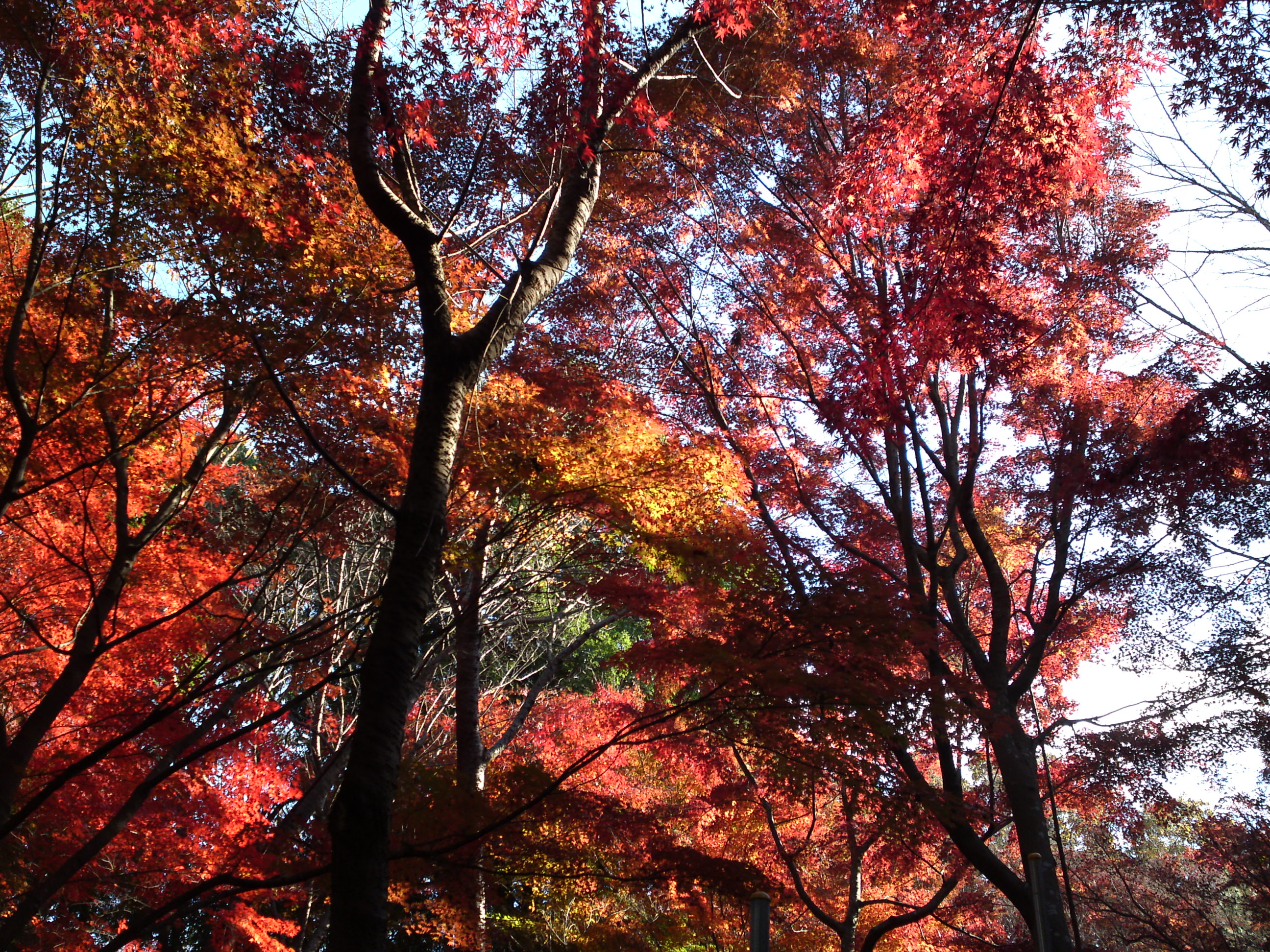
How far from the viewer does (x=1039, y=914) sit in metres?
4.22

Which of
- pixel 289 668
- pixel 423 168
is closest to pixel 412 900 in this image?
pixel 289 668

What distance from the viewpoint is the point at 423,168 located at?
7250 mm

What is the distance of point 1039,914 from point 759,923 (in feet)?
5.75

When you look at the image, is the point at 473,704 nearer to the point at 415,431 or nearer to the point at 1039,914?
the point at 415,431

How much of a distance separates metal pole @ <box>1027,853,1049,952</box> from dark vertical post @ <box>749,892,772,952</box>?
5.37 feet

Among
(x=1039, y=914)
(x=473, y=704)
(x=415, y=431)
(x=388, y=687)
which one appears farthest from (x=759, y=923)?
(x=473, y=704)

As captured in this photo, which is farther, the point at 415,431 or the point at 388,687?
the point at 415,431

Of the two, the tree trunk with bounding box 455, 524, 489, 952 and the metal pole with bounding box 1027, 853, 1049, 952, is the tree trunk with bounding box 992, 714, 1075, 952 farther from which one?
the tree trunk with bounding box 455, 524, 489, 952

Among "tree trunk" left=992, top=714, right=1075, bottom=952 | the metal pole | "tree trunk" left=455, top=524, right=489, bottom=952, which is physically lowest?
the metal pole

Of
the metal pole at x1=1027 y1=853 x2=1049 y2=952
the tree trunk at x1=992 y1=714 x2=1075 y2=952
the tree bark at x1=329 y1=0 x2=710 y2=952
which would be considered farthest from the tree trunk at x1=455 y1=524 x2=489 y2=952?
the metal pole at x1=1027 y1=853 x2=1049 y2=952

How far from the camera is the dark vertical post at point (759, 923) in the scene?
3.56 m

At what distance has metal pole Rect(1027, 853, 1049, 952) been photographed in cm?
415

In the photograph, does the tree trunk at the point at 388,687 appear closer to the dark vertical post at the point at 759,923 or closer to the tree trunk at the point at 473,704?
the dark vertical post at the point at 759,923

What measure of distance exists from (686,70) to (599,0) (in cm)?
338
